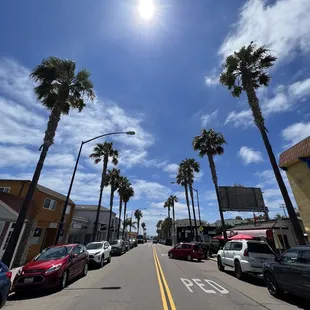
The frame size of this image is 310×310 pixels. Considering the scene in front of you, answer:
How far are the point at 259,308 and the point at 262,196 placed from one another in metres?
29.5

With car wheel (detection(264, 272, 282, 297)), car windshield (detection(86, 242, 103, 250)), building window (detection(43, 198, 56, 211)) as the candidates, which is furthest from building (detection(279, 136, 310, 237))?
building window (detection(43, 198, 56, 211))

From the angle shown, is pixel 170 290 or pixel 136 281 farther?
pixel 136 281

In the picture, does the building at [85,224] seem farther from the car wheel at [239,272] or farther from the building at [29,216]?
the car wheel at [239,272]

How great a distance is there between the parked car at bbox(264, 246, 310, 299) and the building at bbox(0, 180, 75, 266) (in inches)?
571

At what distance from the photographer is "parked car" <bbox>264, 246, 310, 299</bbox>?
624 cm

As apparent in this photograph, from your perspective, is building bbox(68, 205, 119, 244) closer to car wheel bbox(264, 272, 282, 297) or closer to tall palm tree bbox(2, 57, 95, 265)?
tall palm tree bbox(2, 57, 95, 265)

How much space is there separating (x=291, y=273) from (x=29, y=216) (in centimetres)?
1788

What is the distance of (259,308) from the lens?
20.1ft

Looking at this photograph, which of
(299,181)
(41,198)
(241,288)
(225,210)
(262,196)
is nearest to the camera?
(241,288)

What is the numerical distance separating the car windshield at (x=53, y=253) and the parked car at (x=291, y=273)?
8.58 metres

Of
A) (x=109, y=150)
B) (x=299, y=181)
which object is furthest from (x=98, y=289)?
(x=109, y=150)

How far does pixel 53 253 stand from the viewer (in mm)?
9523

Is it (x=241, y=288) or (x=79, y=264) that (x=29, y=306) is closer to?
(x=79, y=264)

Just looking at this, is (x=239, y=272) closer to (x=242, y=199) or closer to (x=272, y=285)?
(x=272, y=285)
